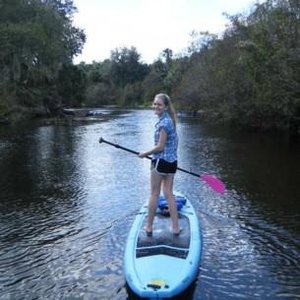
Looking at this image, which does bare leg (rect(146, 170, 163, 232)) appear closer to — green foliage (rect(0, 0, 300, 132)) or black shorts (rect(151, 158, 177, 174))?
black shorts (rect(151, 158, 177, 174))

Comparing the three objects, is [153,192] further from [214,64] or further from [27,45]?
Result: [214,64]

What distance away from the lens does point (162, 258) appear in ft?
19.2

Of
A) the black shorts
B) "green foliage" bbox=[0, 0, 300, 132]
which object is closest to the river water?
the black shorts

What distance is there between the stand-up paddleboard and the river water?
1.03ft

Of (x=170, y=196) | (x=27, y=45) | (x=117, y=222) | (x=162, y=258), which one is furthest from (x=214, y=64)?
(x=162, y=258)

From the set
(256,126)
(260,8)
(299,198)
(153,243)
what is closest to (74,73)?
(256,126)

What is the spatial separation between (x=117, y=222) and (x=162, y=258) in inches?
135

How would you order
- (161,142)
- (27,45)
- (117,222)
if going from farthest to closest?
(27,45), (117,222), (161,142)

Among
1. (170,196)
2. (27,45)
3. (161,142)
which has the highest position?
(27,45)

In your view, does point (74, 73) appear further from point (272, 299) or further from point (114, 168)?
point (272, 299)

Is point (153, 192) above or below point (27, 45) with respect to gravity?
below

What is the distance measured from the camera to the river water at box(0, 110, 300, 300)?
640cm

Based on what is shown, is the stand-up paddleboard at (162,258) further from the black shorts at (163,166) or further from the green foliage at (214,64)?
the green foliage at (214,64)

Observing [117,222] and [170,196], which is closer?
[170,196]
